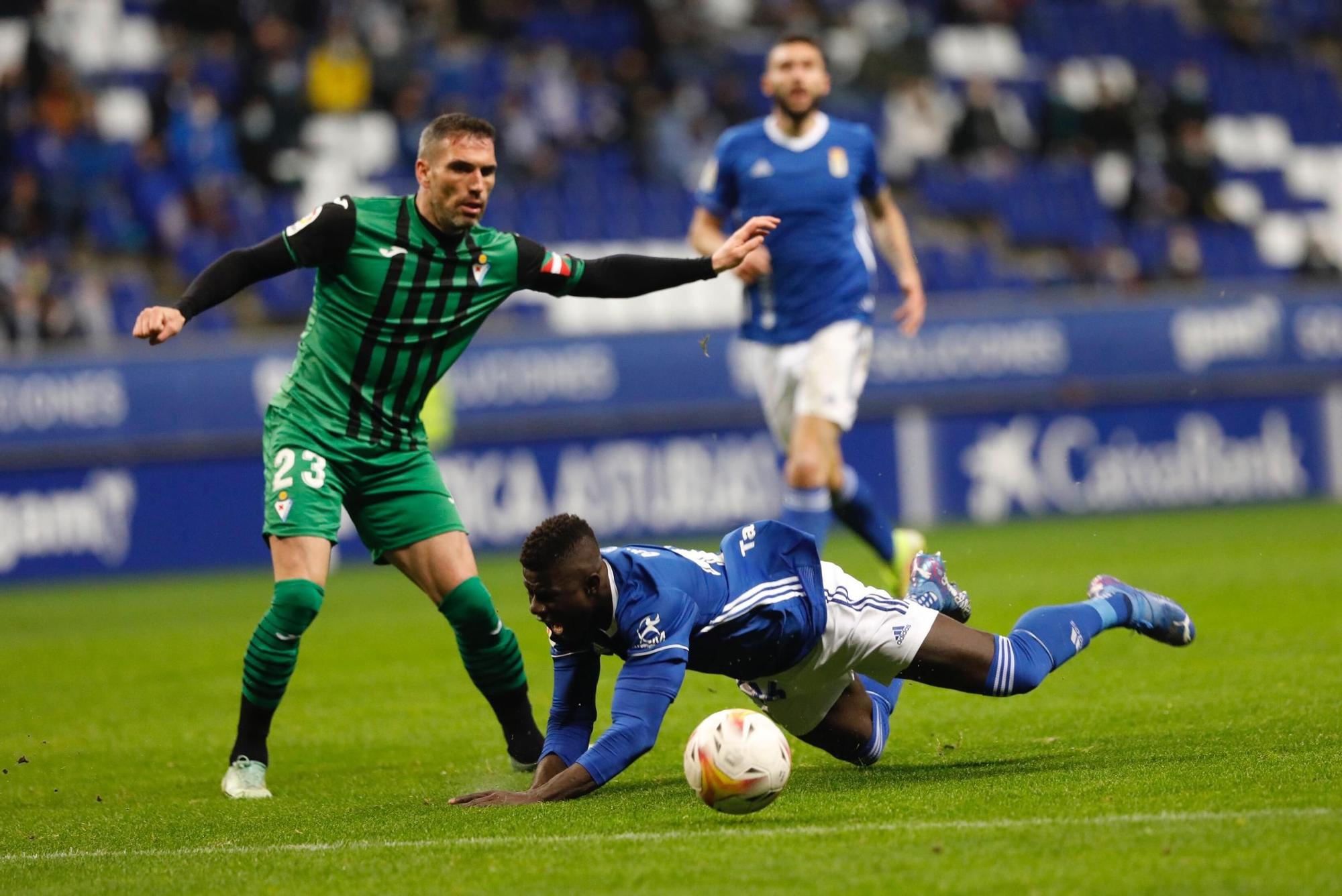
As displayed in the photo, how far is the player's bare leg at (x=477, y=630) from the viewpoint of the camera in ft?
21.3

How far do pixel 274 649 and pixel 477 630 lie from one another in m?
0.70

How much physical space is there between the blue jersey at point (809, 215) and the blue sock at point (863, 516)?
2.52 ft

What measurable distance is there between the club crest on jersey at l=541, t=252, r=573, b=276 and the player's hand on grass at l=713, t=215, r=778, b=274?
0.55 metres

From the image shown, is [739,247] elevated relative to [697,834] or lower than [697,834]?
elevated

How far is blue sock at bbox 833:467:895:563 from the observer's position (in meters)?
9.08

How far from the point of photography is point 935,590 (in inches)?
248

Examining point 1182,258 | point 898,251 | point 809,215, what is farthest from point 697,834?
point 1182,258

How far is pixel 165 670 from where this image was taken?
10148mm

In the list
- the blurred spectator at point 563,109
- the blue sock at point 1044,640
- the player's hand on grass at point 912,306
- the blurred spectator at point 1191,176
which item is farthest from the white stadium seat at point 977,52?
the blue sock at point 1044,640

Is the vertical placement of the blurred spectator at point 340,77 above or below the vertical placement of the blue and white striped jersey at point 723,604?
above

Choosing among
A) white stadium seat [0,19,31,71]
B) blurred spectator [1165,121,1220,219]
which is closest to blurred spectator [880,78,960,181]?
blurred spectator [1165,121,1220,219]

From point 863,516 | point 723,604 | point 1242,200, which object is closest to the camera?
point 723,604

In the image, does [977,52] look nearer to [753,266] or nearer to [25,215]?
[25,215]

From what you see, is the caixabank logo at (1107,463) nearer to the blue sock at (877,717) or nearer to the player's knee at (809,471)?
the player's knee at (809,471)
